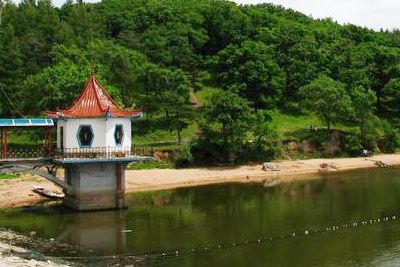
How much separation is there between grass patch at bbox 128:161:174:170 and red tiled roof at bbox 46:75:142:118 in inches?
691

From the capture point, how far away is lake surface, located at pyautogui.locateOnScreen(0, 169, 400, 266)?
36531mm

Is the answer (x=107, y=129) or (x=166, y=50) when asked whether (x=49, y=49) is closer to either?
(x=166, y=50)

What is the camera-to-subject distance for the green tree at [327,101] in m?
85.0

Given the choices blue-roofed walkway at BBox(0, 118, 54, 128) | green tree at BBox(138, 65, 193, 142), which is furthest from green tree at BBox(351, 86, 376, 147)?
blue-roofed walkway at BBox(0, 118, 54, 128)

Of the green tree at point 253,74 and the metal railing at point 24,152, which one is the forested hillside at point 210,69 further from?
the metal railing at point 24,152

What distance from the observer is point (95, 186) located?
2007 inches

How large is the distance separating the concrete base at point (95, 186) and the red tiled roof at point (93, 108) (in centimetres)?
411

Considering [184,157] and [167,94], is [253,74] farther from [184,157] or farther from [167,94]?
[184,157]

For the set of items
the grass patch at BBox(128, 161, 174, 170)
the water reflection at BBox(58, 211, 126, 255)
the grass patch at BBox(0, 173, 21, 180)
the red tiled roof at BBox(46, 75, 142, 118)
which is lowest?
the water reflection at BBox(58, 211, 126, 255)

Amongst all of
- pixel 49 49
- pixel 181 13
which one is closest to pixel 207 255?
pixel 49 49

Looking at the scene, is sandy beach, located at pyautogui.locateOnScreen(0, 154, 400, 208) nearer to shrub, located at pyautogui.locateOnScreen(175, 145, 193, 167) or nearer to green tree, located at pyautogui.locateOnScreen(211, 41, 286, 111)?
shrub, located at pyautogui.locateOnScreen(175, 145, 193, 167)

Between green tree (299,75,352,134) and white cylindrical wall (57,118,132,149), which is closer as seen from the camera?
white cylindrical wall (57,118,132,149)

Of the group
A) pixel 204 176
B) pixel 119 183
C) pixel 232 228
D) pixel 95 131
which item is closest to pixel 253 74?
pixel 204 176

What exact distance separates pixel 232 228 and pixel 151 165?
28.8m
